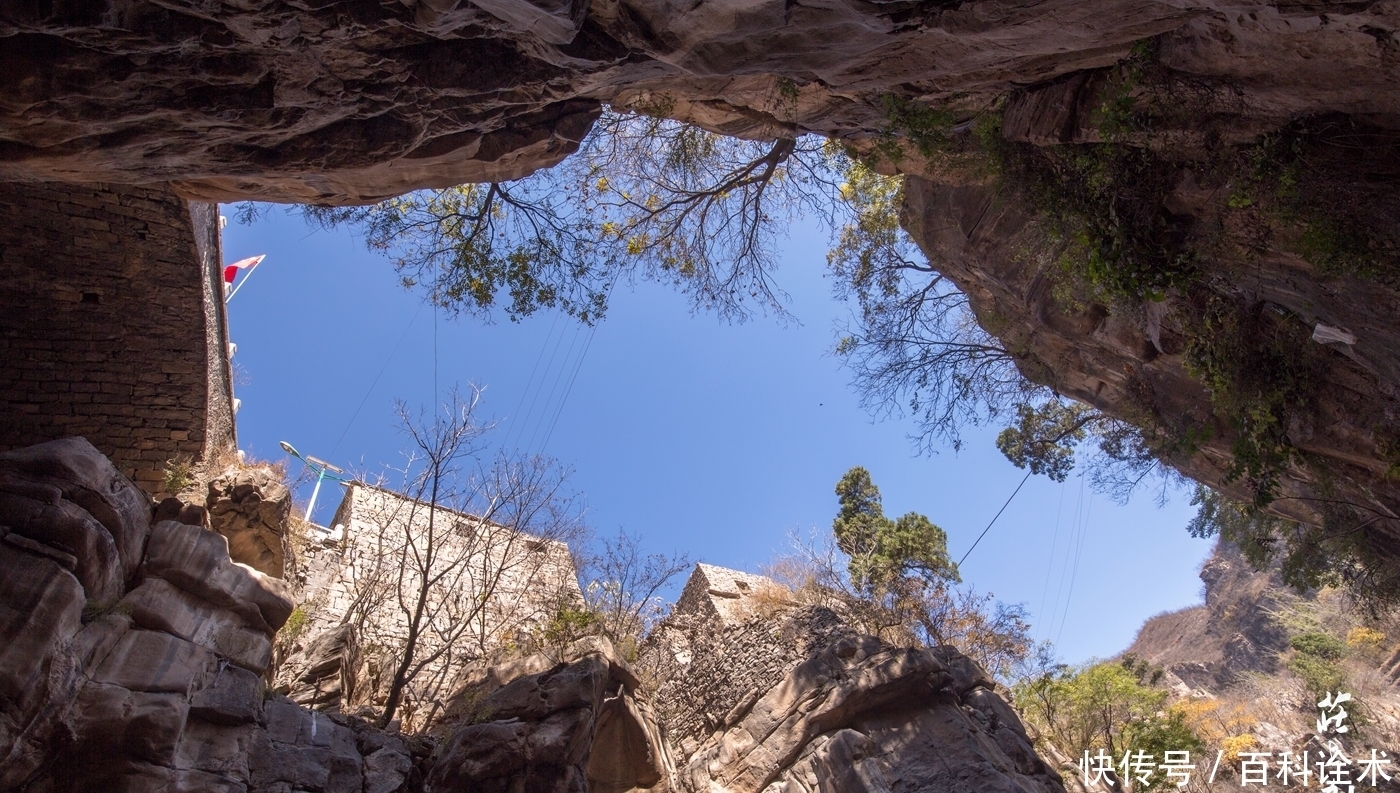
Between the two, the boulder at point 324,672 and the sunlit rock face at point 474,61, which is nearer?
the sunlit rock face at point 474,61

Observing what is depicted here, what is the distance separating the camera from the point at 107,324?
27.1 feet

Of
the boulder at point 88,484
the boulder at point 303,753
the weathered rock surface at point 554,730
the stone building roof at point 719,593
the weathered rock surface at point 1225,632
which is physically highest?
the weathered rock surface at point 1225,632

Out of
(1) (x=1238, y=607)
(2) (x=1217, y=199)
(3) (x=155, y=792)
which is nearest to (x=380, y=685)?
(3) (x=155, y=792)

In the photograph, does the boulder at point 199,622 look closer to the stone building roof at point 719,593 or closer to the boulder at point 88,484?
the boulder at point 88,484

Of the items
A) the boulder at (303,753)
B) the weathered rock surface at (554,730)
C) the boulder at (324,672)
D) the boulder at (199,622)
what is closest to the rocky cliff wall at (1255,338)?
the weathered rock surface at (554,730)

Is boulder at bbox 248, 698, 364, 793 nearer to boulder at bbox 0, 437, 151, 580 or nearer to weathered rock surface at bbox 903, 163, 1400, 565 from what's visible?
boulder at bbox 0, 437, 151, 580

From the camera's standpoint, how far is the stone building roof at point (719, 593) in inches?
537

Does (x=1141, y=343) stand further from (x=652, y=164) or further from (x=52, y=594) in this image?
(x=52, y=594)

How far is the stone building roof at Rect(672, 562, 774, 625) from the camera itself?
44.8 feet

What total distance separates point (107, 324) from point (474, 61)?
6.16 m

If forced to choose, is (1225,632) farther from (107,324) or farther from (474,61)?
(107,324)

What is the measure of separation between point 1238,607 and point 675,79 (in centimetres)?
3205

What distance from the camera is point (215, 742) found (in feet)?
20.4

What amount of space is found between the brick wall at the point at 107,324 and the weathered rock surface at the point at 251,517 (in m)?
0.57
